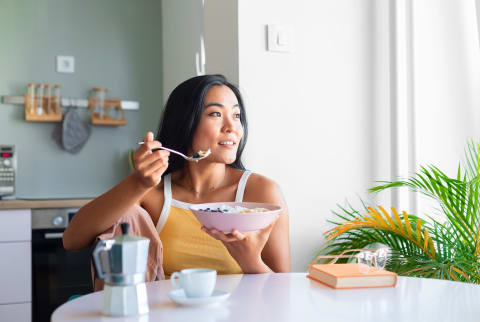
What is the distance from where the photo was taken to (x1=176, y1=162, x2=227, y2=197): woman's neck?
1690 mm

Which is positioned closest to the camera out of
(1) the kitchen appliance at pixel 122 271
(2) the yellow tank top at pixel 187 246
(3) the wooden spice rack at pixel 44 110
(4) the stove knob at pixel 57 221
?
(1) the kitchen appliance at pixel 122 271

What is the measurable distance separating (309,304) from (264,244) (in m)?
0.36

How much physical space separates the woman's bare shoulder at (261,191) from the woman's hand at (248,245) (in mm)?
329

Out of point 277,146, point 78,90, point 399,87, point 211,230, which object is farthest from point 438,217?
point 78,90

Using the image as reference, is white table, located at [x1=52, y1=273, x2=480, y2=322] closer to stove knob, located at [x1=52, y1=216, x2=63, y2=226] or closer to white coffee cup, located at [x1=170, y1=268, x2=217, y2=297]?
white coffee cup, located at [x1=170, y1=268, x2=217, y2=297]

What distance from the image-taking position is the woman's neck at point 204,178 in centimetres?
169

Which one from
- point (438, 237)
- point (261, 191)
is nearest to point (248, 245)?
point (261, 191)

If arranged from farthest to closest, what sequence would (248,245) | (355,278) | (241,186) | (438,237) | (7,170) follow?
1. (7,170)
2. (438,237)
3. (241,186)
4. (248,245)
5. (355,278)

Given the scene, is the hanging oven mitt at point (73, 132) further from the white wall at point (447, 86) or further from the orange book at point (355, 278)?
the orange book at point (355, 278)

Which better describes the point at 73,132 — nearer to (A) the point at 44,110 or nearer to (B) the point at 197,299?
(A) the point at 44,110

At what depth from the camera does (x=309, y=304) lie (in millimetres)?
978

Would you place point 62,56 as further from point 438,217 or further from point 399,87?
point 438,217

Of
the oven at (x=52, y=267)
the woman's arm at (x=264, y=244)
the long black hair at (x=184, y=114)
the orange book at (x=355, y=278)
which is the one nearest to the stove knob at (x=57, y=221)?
the oven at (x=52, y=267)

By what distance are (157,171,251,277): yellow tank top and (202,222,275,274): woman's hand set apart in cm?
20
